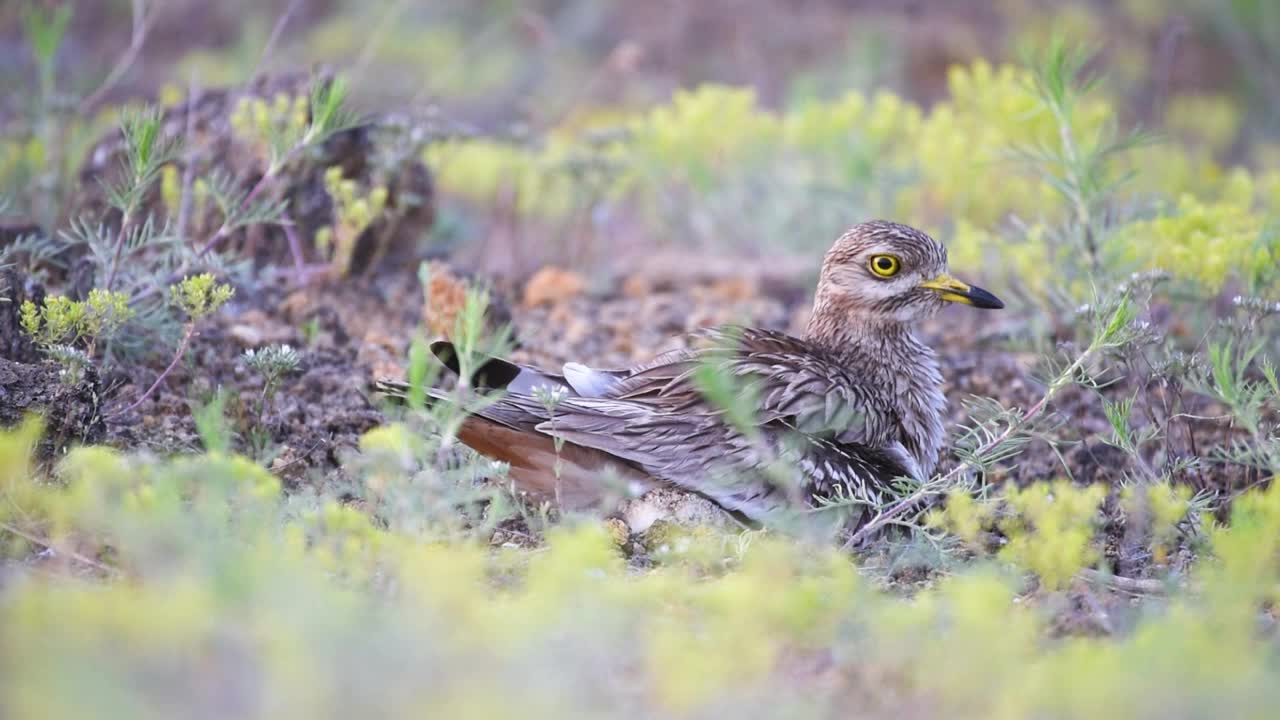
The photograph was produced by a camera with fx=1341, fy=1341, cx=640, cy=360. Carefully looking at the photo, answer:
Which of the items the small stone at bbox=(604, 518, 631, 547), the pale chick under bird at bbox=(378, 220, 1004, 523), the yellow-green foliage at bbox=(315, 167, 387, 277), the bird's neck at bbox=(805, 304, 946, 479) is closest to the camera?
the small stone at bbox=(604, 518, 631, 547)

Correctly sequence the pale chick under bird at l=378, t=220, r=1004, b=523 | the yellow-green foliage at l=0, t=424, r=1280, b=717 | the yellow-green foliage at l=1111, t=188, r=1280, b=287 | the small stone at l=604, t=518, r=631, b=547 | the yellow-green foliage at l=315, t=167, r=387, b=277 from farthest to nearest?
the yellow-green foliage at l=315, t=167, r=387, b=277 → the yellow-green foliage at l=1111, t=188, r=1280, b=287 → the pale chick under bird at l=378, t=220, r=1004, b=523 → the small stone at l=604, t=518, r=631, b=547 → the yellow-green foliage at l=0, t=424, r=1280, b=717

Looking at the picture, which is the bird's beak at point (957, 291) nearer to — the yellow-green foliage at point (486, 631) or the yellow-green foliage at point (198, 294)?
the yellow-green foliage at point (486, 631)

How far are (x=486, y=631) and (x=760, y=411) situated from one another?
61.2 inches

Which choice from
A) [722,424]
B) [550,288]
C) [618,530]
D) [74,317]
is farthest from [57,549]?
[550,288]

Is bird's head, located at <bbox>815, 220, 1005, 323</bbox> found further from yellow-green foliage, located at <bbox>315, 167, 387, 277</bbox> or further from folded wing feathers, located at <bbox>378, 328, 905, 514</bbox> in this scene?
yellow-green foliage, located at <bbox>315, 167, 387, 277</bbox>

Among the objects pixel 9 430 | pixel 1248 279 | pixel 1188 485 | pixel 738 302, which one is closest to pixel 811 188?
pixel 738 302

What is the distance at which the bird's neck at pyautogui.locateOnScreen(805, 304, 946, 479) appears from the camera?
13.5 feet

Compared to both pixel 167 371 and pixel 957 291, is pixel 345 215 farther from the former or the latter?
pixel 957 291

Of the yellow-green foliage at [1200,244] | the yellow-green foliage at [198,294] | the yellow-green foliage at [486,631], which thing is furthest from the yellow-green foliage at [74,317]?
the yellow-green foliage at [1200,244]

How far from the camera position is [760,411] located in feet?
12.3

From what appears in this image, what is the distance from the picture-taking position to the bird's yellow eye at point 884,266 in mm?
4176

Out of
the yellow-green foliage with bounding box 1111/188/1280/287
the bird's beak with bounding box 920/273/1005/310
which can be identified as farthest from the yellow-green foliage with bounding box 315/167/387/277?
the yellow-green foliage with bounding box 1111/188/1280/287

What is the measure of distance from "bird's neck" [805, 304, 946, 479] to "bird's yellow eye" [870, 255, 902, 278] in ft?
0.48

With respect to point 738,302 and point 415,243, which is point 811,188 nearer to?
point 738,302
